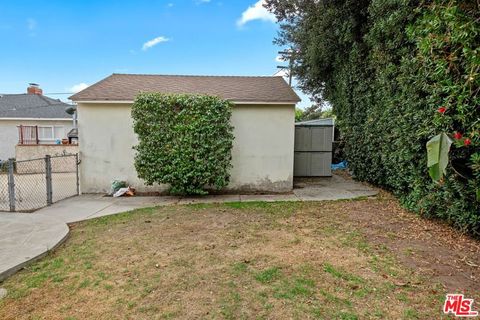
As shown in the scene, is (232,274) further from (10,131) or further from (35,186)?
(10,131)

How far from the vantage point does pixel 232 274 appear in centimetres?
332

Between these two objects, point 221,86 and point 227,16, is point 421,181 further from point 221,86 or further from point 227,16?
point 227,16

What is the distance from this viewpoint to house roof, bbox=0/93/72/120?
1723 centimetres

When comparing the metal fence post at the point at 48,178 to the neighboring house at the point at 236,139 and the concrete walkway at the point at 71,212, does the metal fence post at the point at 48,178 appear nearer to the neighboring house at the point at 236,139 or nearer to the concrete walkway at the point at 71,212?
the concrete walkway at the point at 71,212

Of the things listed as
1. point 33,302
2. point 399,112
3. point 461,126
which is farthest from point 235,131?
point 33,302

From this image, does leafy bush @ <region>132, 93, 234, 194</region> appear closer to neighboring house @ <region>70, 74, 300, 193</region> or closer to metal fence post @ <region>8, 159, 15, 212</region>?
neighboring house @ <region>70, 74, 300, 193</region>

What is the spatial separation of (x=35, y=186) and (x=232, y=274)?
937 centimetres

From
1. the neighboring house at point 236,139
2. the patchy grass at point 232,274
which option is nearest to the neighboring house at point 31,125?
the neighboring house at point 236,139

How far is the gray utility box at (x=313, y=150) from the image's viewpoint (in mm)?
10055

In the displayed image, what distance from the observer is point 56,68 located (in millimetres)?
20984

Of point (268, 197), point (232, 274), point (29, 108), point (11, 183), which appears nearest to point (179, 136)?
point (268, 197)

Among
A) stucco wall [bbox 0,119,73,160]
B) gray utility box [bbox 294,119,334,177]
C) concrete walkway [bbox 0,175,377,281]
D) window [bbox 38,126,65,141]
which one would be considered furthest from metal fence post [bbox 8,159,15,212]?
window [bbox 38,126,65,141]

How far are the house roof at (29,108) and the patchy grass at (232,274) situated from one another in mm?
15757

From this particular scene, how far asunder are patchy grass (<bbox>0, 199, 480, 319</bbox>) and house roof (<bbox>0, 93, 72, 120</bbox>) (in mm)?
15757
